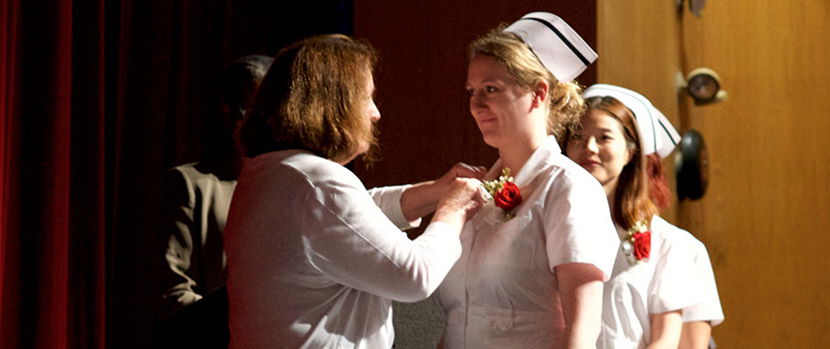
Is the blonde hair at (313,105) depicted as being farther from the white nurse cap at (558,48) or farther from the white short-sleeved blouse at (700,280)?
the white short-sleeved blouse at (700,280)

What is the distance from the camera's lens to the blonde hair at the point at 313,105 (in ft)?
5.19

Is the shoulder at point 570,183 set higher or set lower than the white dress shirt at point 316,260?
higher

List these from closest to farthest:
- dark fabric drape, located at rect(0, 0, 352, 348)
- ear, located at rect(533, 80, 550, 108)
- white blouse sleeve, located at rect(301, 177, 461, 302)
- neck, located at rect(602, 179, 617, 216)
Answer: white blouse sleeve, located at rect(301, 177, 461, 302) → ear, located at rect(533, 80, 550, 108) → neck, located at rect(602, 179, 617, 216) → dark fabric drape, located at rect(0, 0, 352, 348)

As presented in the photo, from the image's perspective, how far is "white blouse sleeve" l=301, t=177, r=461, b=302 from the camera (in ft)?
4.82

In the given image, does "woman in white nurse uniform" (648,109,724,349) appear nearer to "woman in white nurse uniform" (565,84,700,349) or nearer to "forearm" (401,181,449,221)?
"woman in white nurse uniform" (565,84,700,349)

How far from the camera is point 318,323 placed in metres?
1.50

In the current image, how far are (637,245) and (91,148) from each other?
1.82m

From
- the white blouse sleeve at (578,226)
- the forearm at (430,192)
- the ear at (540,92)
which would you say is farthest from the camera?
the forearm at (430,192)

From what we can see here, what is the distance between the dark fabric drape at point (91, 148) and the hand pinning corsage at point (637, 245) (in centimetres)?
124

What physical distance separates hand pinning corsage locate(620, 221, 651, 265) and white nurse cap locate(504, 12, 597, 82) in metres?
0.53

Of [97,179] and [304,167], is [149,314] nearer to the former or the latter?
[97,179]

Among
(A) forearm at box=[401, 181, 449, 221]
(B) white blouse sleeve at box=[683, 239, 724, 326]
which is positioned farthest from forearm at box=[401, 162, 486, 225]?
(B) white blouse sleeve at box=[683, 239, 724, 326]

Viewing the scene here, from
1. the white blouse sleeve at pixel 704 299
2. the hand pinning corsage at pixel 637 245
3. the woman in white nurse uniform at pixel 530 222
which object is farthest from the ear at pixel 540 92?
the white blouse sleeve at pixel 704 299

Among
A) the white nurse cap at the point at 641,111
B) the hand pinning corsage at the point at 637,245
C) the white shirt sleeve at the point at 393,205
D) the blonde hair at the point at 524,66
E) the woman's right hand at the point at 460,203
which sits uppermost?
the blonde hair at the point at 524,66
